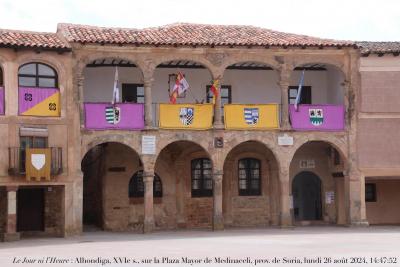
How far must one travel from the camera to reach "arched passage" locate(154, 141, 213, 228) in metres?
34.1

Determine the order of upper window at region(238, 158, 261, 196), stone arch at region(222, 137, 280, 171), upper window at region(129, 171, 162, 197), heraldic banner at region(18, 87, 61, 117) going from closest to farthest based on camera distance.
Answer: heraldic banner at region(18, 87, 61, 117), stone arch at region(222, 137, 280, 171), upper window at region(129, 171, 162, 197), upper window at region(238, 158, 261, 196)

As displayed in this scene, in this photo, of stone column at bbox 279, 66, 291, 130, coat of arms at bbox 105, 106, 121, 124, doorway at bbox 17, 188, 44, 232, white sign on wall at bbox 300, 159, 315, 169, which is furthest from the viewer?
white sign on wall at bbox 300, 159, 315, 169

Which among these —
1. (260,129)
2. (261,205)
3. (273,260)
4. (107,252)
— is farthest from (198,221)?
(273,260)

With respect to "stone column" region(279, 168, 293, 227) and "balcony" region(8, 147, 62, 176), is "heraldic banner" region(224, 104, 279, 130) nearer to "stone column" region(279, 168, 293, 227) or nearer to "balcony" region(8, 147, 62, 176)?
"stone column" region(279, 168, 293, 227)

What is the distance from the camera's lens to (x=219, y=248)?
887 inches

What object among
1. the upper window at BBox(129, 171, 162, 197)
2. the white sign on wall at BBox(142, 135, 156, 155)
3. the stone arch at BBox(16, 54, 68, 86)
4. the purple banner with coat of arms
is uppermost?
the stone arch at BBox(16, 54, 68, 86)

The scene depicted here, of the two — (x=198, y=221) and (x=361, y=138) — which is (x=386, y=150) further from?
(x=198, y=221)

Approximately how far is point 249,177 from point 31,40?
12.0 metres

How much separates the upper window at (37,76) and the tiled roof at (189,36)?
1.58 m

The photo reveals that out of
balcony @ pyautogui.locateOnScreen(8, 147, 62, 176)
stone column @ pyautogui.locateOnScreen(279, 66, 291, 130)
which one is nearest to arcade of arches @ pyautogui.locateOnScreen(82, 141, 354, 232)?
stone column @ pyautogui.locateOnScreen(279, 66, 291, 130)

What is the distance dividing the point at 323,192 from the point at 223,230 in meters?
6.56

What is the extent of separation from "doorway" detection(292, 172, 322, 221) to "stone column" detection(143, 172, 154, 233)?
7.99m

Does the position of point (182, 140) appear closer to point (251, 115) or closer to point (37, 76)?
point (251, 115)

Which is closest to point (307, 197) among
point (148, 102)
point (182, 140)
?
point (182, 140)
